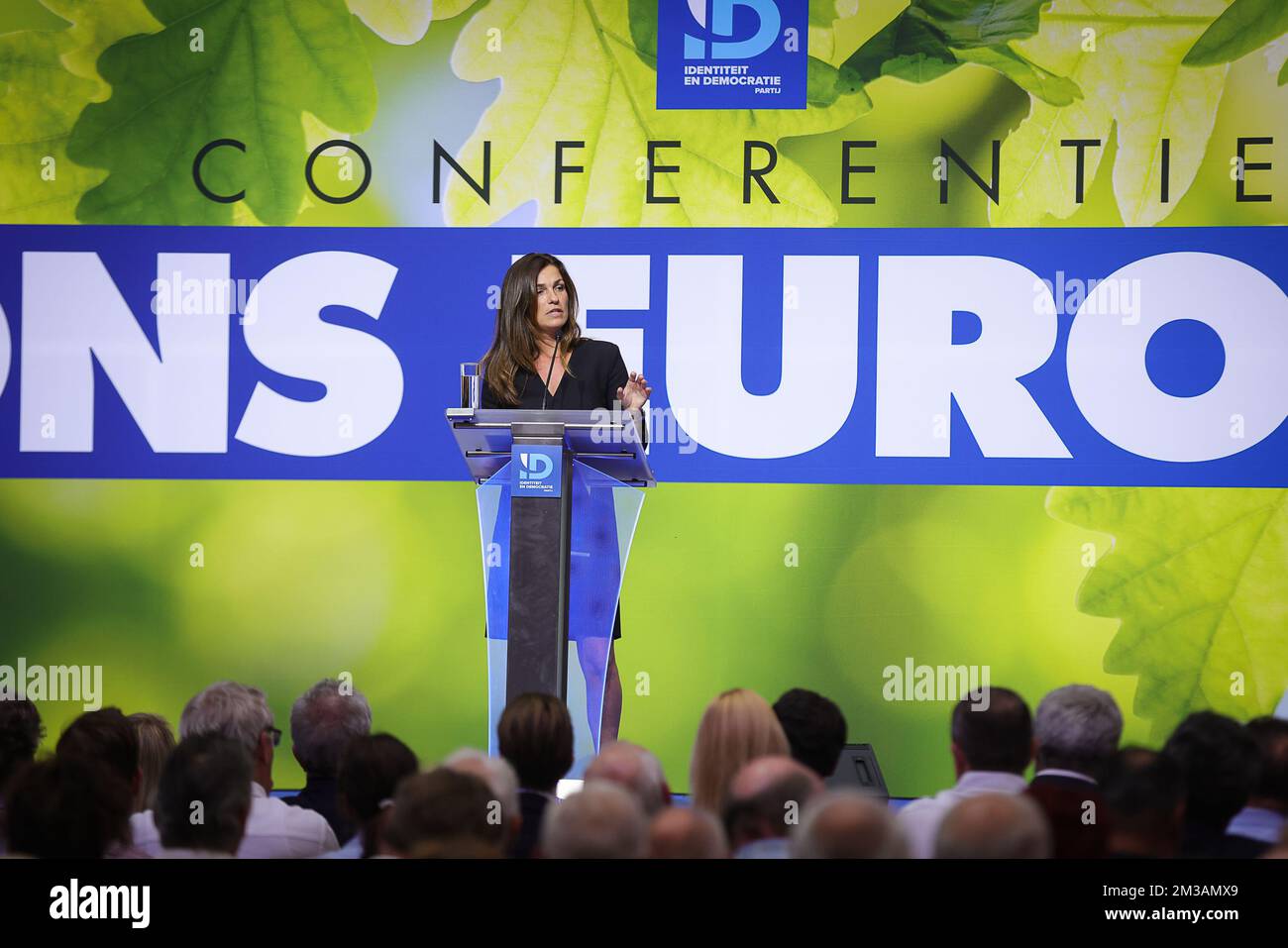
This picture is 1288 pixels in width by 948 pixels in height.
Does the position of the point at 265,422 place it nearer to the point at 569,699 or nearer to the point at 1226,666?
the point at 569,699

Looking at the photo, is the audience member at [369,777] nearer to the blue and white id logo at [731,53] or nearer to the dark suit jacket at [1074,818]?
the dark suit jacket at [1074,818]

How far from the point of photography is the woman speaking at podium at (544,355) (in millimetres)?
4285

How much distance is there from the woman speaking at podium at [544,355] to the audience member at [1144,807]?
172 cm

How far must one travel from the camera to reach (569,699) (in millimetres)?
3943

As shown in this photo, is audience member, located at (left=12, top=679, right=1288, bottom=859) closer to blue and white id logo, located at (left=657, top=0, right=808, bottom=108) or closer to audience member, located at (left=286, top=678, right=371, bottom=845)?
audience member, located at (left=286, top=678, right=371, bottom=845)

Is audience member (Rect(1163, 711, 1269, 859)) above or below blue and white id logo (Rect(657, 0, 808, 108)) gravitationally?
below

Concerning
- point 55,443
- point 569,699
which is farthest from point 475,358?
point 569,699

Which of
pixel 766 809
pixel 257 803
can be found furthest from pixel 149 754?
pixel 766 809

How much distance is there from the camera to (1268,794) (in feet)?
10.8

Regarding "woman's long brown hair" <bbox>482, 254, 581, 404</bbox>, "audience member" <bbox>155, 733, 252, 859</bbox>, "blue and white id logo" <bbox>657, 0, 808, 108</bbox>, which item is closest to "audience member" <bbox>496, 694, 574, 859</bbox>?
"audience member" <bbox>155, 733, 252, 859</bbox>

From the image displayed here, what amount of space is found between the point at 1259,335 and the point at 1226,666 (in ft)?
4.54

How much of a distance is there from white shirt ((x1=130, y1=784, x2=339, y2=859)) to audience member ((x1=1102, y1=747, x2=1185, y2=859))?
177 cm

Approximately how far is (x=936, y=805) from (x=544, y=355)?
6.60 ft

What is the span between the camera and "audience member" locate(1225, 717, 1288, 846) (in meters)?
3.21
